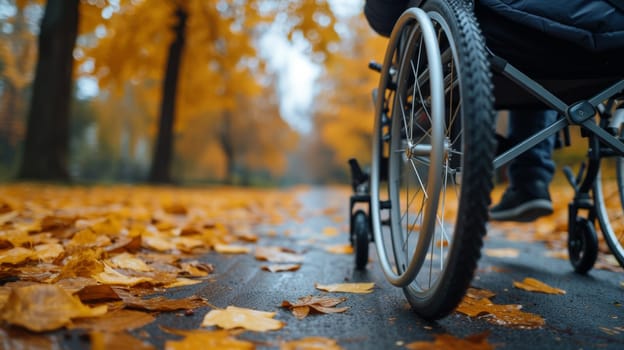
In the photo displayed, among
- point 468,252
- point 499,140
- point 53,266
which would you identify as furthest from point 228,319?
point 499,140

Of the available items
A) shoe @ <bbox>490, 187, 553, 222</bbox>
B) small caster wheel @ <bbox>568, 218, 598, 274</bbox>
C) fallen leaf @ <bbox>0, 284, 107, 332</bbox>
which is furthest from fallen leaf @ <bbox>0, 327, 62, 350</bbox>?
small caster wheel @ <bbox>568, 218, 598, 274</bbox>

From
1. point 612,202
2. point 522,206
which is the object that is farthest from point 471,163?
point 612,202

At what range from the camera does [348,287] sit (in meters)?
1.60

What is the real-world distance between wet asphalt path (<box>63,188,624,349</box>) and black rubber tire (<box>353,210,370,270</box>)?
52 mm

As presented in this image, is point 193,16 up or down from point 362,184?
up

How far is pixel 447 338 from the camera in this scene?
1021 millimetres

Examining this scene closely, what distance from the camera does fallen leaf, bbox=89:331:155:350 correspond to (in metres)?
0.89

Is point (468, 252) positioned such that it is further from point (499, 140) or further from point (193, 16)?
point (193, 16)

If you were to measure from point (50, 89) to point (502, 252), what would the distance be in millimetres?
6689

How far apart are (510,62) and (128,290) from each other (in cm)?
133

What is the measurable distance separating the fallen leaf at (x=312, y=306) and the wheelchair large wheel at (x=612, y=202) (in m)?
1.23

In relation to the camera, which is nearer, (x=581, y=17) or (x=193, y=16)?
(x=581, y=17)

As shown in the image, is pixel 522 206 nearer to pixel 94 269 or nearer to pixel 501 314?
pixel 501 314

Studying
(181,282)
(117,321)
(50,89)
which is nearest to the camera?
(117,321)
